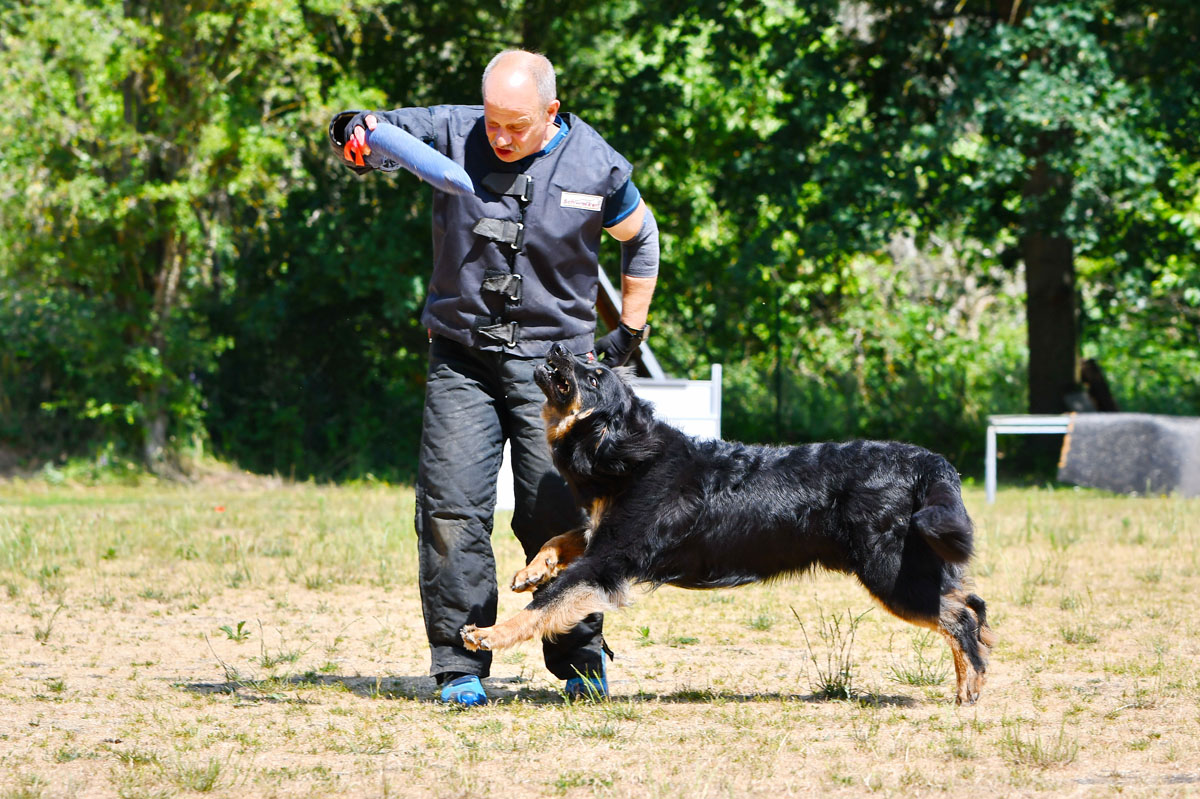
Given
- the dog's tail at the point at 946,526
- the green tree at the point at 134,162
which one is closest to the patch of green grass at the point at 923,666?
the dog's tail at the point at 946,526

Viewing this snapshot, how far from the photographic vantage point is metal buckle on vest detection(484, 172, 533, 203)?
4496mm

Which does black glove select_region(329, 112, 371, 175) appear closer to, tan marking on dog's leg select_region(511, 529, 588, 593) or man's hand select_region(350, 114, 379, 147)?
man's hand select_region(350, 114, 379, 147)

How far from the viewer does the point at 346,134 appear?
4.52 m

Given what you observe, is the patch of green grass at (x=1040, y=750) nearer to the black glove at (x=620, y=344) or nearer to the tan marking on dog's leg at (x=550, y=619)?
the tan marking on dog's leg at (x=550, y=619)

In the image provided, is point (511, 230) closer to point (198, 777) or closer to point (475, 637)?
point (475, 637)

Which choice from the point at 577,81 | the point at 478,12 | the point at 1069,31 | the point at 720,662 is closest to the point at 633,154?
the point at 577,81

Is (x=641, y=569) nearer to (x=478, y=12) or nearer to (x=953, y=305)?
(x=478, y=12)

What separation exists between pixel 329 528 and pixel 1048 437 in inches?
404

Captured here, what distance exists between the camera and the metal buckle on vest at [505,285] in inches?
178

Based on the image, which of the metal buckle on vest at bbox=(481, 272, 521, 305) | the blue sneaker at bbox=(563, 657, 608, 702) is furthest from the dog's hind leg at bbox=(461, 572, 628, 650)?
the metal buckle on vest at bbox=(481, 272, 521, 305)

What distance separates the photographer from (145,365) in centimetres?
1445

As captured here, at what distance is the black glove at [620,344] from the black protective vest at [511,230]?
0.19m

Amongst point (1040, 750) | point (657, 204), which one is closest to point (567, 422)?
point (1040, 750)

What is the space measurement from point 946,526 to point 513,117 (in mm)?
2070
